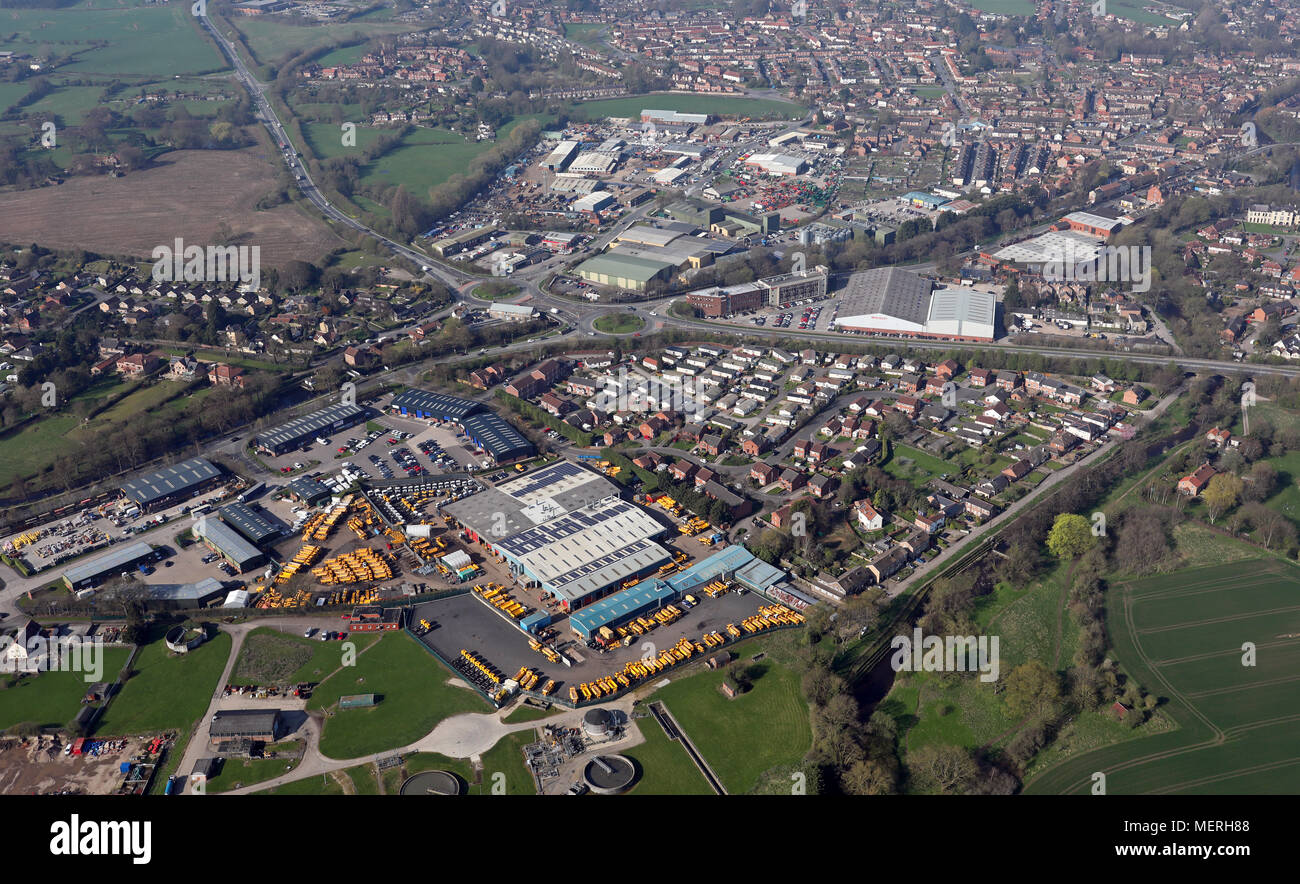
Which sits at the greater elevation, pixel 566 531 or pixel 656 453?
pixel 656 453

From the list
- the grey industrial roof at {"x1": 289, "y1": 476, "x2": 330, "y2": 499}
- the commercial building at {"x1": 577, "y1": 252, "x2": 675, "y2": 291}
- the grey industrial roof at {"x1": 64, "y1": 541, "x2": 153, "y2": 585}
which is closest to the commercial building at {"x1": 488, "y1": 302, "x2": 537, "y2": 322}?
the commercial building at {"x1": 577, "y1": 252, "x2": 675, "y2": 291}

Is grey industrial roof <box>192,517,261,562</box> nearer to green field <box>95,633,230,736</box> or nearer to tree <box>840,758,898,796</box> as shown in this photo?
green field <box>95,633,230,736</box>

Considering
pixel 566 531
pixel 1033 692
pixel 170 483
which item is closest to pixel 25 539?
pixel 170 483

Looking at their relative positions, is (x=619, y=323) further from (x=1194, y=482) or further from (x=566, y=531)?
(x=1194, y=482)

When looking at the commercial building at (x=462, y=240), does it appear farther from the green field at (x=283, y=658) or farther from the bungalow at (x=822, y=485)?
the green field at (x=283, y=658)

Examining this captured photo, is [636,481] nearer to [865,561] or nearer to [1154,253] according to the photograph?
[865,561]

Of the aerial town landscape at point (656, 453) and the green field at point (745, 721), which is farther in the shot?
the aerial town landscape at point (656, 453)

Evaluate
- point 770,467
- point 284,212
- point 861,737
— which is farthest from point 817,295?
point 284,212

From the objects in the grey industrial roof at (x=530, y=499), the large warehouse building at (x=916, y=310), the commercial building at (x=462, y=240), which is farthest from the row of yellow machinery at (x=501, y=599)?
the commercial building at (x=462, y=240)
